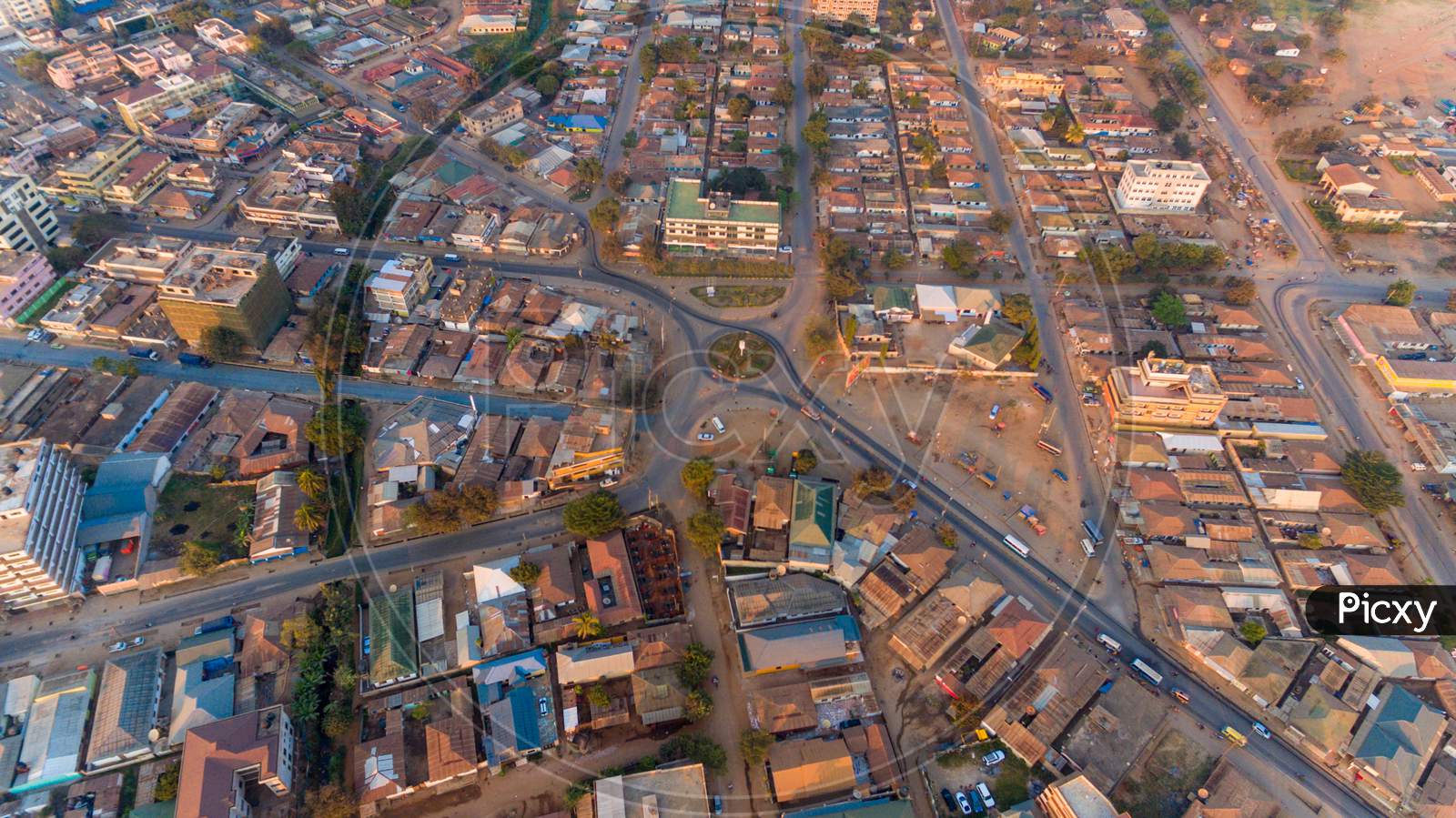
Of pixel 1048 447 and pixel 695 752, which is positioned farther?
pixel 1048 447

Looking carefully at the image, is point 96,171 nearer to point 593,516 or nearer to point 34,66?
point 34,66

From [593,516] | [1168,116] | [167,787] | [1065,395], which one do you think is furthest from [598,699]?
[1168,116]

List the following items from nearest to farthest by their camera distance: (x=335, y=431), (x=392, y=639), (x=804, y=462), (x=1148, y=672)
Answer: (x=392, y=639), (x=1148, y=672), (x=804, y=462), (x=335, y=431)

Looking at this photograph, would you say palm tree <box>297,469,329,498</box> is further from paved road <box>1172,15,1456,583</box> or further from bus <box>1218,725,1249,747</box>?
paved road <box>1172,15,1456,583</box>

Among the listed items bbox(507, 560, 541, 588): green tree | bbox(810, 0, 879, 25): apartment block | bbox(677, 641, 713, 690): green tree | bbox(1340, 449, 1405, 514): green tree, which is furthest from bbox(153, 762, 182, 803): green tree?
bbox(810, 0, 879, 25): apartment block

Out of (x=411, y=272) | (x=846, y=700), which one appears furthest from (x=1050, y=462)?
(x=411, y=272)

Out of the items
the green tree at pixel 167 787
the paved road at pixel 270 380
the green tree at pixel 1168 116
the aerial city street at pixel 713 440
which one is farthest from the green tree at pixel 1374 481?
the green tree at pixel 167 787

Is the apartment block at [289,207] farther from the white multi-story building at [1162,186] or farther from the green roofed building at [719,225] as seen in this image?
the white multi-story building at [1162,186]
